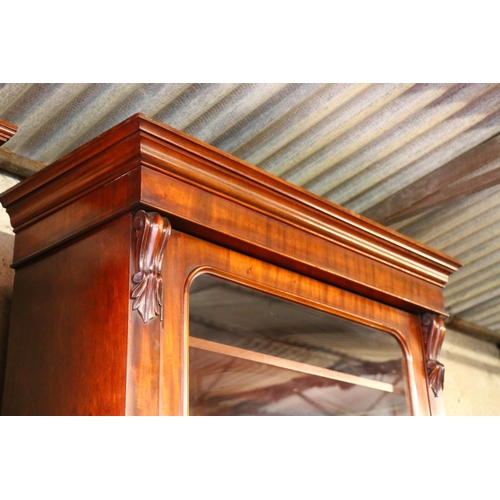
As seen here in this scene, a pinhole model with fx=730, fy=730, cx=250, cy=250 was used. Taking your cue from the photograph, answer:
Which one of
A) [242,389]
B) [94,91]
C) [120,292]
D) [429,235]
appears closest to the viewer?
[120,292]

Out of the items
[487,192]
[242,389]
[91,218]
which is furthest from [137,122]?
[487,192]

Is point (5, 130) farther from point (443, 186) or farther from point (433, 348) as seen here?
point (443, 186)

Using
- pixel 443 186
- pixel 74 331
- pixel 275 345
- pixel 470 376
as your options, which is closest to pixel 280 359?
pixel 275 345

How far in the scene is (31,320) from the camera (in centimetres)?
121

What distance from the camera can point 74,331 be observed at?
1.11 m

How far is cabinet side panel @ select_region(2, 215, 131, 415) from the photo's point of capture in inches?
40.8

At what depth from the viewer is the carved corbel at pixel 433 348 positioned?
154 centimetres

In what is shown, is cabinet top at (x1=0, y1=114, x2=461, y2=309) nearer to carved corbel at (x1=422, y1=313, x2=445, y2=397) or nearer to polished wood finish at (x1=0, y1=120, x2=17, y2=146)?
polished wood finish at (x1=0, y1=120, x2=17, y2=146)

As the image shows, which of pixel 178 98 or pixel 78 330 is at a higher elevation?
pixel 178 98

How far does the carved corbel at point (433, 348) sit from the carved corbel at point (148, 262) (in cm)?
72

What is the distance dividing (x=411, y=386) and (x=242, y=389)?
460 mm

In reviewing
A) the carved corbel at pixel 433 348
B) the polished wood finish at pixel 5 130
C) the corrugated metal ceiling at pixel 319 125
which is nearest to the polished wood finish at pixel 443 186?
the corrugated metal ceiling at pixel 319 125

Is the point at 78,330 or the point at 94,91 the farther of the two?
the point at 94,91
